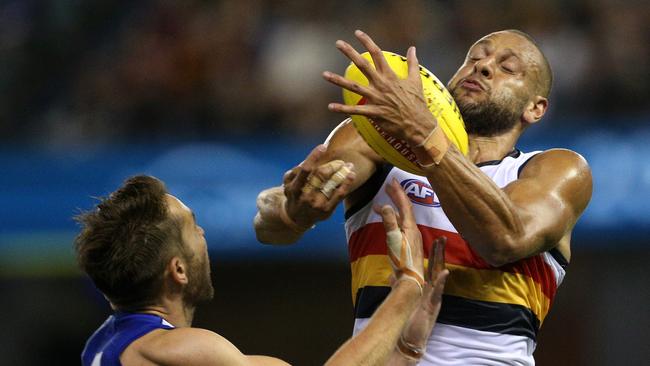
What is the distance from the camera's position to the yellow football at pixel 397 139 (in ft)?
15.5

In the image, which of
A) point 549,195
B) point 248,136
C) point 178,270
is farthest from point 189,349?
point 248,136

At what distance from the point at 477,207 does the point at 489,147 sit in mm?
889

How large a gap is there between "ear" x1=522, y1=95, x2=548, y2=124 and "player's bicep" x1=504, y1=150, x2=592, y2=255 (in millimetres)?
388

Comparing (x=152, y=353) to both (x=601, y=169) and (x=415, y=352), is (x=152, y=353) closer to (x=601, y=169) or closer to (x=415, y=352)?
(x=415, y=352)

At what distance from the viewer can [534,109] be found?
568 cm

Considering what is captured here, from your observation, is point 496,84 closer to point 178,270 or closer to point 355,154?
point 355,154

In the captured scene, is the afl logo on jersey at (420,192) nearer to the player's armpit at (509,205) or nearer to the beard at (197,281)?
the player's armpit at (509,205)

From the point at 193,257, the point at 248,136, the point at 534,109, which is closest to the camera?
the point at 193,257

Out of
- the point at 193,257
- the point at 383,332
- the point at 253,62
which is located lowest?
the point at 383,332

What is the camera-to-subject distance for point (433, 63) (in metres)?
10.3

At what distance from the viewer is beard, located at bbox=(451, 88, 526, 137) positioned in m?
5.45

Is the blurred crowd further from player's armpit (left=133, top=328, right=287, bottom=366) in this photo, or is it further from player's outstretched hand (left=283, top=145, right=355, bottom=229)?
player's armpit (left=133, top=328, right=287, bottom=366)

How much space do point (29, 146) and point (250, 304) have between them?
268 centimetres

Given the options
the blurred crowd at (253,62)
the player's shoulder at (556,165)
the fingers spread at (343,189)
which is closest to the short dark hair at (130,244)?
the fingers spread at (343,189)
